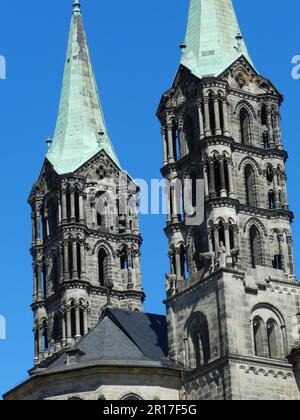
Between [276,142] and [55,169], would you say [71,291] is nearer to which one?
[55,169]

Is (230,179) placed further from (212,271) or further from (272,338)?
(272,338)

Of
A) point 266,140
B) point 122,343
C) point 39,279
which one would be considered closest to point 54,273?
point 39,279

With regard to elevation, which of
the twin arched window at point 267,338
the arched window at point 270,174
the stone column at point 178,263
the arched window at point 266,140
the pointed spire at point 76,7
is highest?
the pointed spire at point 76,7

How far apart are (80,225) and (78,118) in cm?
763

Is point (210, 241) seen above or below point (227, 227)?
below

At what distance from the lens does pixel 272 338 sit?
59.1 meters

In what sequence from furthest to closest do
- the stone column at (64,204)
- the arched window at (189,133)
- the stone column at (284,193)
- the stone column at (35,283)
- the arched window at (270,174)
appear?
the stone column at (35,283)
the stone column at (64,204)
the arched window at (189,133)
the arched window at (270,174)
the stone column at (284,193)

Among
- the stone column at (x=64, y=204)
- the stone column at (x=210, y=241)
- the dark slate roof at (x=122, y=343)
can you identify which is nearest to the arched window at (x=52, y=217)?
the stone column at (x=64, y=204)

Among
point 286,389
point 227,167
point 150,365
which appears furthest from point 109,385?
point 227,167

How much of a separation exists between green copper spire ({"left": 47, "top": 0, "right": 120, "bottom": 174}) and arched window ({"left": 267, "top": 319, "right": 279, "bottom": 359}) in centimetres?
2306

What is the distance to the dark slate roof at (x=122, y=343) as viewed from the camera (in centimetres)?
5819

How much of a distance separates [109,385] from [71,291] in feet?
60.2

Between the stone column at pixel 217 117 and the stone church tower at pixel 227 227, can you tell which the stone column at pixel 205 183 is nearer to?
the stone church tower at pixel 227 227

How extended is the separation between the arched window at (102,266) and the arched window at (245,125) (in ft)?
56.9
